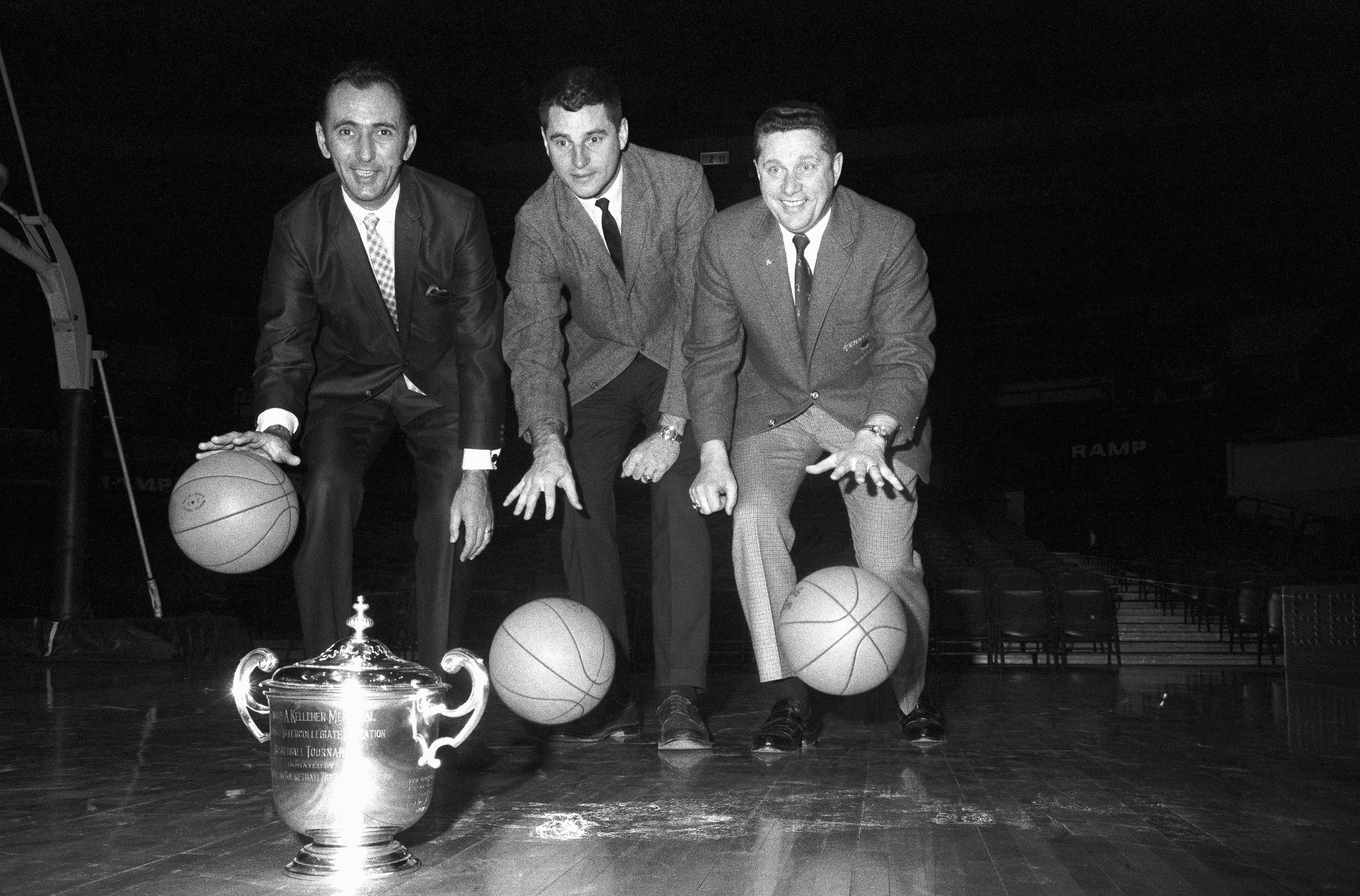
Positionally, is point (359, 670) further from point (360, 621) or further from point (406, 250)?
point (406, 250)

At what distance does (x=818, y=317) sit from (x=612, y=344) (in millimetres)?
690

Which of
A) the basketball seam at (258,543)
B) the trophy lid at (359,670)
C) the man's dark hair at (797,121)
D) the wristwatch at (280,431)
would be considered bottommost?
the trophy lid at (359,670)

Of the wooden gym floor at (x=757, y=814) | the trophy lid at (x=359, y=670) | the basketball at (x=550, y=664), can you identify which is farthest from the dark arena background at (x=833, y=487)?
the trophy lid at (x=359, y=670)

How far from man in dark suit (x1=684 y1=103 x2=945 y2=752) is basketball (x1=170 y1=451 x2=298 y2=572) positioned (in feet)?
3.85

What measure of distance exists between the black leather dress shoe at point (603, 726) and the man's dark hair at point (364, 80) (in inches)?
73.7

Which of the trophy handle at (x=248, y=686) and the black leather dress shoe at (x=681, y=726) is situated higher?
the trophy handle at (x=248, y=686)

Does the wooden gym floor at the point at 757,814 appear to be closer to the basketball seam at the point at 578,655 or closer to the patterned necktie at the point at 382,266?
the basketball seam at the point at 578,655

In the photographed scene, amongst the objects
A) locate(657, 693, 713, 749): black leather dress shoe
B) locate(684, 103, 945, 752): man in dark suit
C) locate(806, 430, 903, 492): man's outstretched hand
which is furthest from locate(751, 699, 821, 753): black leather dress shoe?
locate(806, 430, 903, 492): man's outstretched hand

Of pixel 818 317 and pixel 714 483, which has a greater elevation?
pixel 818 317

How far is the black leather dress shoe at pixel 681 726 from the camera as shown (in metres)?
3.36

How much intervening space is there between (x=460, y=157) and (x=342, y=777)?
14204mm

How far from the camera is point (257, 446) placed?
9.95 ft

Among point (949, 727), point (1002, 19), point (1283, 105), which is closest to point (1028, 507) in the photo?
point (1283, 105)

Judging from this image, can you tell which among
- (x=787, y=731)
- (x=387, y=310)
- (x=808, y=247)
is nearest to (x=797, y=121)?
(x=808, y=247)
